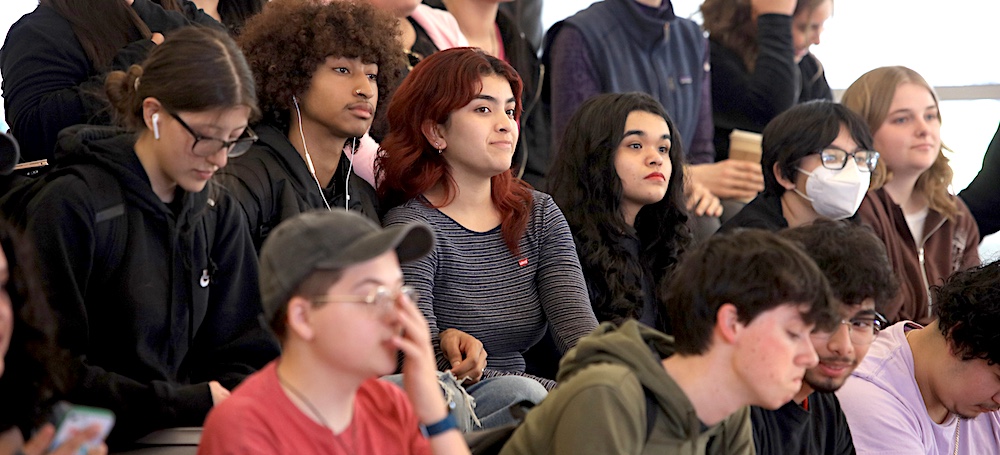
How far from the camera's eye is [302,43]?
2.82 meters

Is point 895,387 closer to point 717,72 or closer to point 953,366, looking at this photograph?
point 953,366

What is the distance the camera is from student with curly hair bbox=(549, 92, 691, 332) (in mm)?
3109

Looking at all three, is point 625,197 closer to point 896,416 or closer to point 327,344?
point 896,416

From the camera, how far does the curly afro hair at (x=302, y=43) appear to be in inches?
110

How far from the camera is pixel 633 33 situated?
3.97 m

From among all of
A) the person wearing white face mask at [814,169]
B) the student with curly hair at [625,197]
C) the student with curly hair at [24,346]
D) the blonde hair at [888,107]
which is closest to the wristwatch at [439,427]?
the student with curly hair at [24,346]

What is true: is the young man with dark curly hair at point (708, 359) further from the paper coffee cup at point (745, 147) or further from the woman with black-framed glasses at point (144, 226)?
the paper coffee cup at point (745, 147)

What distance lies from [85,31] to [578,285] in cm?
137

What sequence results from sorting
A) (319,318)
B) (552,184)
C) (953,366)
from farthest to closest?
(552,184) → (953,366) → (319,318)

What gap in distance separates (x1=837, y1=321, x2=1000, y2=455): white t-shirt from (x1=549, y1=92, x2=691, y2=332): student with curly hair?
2.21 ft

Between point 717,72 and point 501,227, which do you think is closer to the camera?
point 501,227

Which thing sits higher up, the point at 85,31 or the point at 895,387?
the point at 85,31

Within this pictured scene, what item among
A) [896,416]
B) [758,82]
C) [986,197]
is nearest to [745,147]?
[758,82]

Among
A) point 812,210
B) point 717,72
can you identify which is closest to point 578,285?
point 812,210
